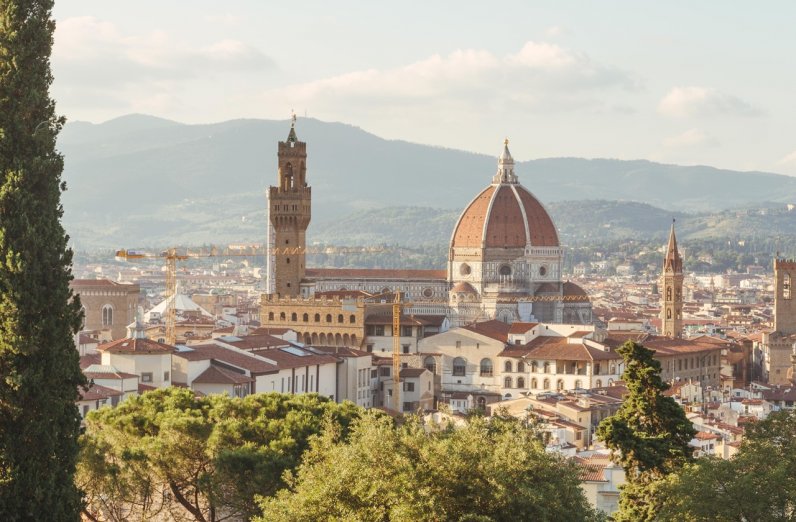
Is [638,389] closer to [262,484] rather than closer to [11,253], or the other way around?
[262,484]

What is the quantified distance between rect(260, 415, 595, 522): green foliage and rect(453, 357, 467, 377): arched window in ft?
188

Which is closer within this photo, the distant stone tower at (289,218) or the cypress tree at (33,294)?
the cypress tree at (33,294)

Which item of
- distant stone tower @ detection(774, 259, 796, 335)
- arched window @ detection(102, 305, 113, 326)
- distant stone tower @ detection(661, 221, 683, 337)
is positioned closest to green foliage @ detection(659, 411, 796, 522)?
distant stone tower @ detection(661, 221, 683, 337)

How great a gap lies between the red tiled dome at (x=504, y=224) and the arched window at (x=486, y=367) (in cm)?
2066

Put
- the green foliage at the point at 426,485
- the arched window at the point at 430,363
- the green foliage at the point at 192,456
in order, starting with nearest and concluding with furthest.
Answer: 1. the green foliage at the point at 426,485
2. the green foliage at the point at 192,456
3. the arched window at the point at 430,363

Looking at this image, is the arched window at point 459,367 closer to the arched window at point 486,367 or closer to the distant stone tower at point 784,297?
the arched window at point 486,367

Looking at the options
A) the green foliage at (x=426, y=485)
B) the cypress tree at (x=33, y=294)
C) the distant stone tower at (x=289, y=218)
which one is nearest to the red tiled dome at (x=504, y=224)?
the distant stone tower at (x=289, y=218)

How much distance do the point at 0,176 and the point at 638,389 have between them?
1280 centimetres

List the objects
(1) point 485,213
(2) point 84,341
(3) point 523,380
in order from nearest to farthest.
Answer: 1. (2) point 84,341
2. (3) point 523,380
3. (1) point 485,213

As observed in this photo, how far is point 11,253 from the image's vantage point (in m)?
28.0

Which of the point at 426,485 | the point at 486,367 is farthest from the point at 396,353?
the point at 426,485

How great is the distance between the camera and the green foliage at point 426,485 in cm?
3006

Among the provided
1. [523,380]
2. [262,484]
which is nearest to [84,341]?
[523,380]

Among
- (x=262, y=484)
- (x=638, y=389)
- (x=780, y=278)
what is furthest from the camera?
(x=780, y=278)
